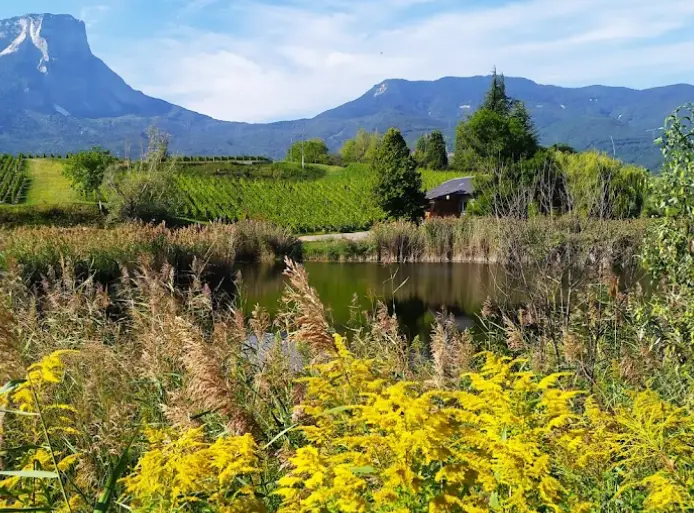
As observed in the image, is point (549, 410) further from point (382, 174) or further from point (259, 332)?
point (382, 174)

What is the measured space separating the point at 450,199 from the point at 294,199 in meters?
14.2

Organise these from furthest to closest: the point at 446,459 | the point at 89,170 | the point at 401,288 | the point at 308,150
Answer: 1. the point at 308,150
2. the point at 89,170
3. the point at 401,288
4. the point at 446,459

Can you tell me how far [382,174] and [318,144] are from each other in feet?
187

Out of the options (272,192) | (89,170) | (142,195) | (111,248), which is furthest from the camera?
(272,192)

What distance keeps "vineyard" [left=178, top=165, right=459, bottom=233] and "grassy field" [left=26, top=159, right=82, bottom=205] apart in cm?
847

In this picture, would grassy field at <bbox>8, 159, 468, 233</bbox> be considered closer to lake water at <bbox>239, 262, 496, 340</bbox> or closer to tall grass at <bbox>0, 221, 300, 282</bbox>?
lake water at <bbox>239, 262, 496, 340</bbox>

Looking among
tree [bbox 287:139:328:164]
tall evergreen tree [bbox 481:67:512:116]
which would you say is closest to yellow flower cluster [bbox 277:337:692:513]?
tall evergreen tree [bbox 481:67:512:116]

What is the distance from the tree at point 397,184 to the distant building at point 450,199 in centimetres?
601

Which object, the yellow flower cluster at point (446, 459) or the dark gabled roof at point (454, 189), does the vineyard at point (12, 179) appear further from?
the yellow flower cluster at point (446, 459)

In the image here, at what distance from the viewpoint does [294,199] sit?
165 ft

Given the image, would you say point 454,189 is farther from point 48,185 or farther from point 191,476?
point 191,476

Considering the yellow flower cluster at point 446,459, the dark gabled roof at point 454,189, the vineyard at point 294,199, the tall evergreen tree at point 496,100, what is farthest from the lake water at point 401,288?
the tall evergreen tree at point 496,100

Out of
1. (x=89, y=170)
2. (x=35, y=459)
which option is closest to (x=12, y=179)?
(x=89, y=170)

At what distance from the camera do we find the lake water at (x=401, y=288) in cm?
1608
